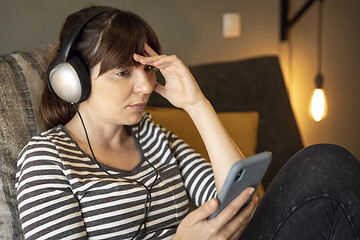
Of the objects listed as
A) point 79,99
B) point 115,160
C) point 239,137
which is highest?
point 79,99

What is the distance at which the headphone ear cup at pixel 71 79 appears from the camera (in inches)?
40.7

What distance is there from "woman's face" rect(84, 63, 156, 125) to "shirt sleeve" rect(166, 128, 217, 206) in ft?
0.64

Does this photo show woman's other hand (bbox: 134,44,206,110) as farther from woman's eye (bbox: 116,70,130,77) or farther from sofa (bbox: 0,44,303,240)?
sofa (bbox: 0,44,303,240)

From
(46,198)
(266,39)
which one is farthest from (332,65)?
(46,198)

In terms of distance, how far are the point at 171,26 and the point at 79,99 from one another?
1.05 meters

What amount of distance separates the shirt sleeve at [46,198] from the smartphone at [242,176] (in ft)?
0.91

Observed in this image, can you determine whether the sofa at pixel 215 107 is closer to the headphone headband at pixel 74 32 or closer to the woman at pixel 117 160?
the woman at pixel 117 160

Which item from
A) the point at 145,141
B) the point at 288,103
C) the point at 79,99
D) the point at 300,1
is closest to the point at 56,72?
the point at 79,99

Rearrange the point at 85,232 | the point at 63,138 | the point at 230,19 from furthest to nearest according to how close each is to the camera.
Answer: the point at 230,19 → the point at 63,138 → the point at 85,232

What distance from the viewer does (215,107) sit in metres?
1.71

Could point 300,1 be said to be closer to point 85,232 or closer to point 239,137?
point 239,137

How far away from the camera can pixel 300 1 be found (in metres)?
2.49

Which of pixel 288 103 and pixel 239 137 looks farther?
pixel 288 103

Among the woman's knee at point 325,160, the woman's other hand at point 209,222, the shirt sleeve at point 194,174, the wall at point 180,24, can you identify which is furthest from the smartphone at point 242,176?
the wall at point 180,24
